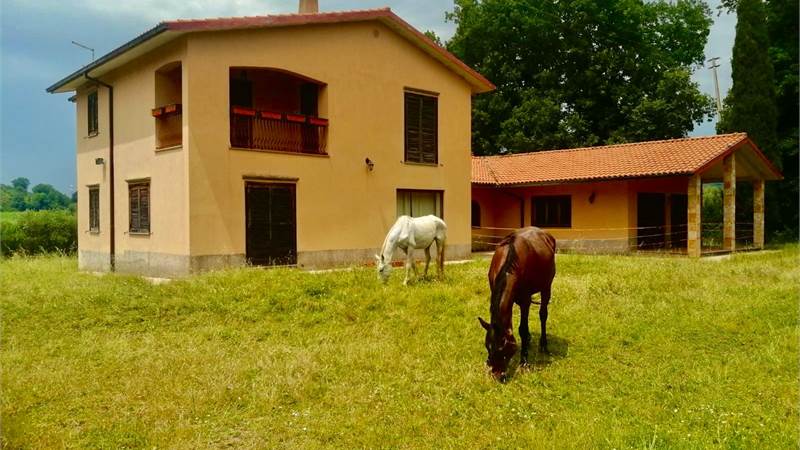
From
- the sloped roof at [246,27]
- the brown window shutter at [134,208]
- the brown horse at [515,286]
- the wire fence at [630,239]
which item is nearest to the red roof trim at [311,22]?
the sloped roof at [246,27]

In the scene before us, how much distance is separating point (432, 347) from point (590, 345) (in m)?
2.21

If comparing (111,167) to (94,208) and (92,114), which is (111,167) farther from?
(92,114)

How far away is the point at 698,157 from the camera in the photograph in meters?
19.3


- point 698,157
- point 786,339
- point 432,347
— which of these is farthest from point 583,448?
point 698,157

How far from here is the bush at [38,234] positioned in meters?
23.7

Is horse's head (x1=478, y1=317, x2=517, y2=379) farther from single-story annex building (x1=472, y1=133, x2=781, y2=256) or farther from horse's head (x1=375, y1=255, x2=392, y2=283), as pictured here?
single-story annex building (x1=472, y1=133, x2=781, y2=256)

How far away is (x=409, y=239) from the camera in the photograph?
12.3 m

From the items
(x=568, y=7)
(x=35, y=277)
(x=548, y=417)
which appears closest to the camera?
(x=548, y=417)

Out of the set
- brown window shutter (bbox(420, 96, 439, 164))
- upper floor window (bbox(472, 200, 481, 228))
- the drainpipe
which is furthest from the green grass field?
upper floor window (bbox(472, 200, 481, 228))

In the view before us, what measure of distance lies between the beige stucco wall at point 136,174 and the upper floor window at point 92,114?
0.70 feet

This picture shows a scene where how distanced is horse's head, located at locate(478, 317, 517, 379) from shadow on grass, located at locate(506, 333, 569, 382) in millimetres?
180

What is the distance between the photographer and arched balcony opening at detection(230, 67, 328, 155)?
1434 cm

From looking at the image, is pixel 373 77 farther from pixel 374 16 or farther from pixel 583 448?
pixel 583 448

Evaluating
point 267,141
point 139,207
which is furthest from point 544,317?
point 139,207
